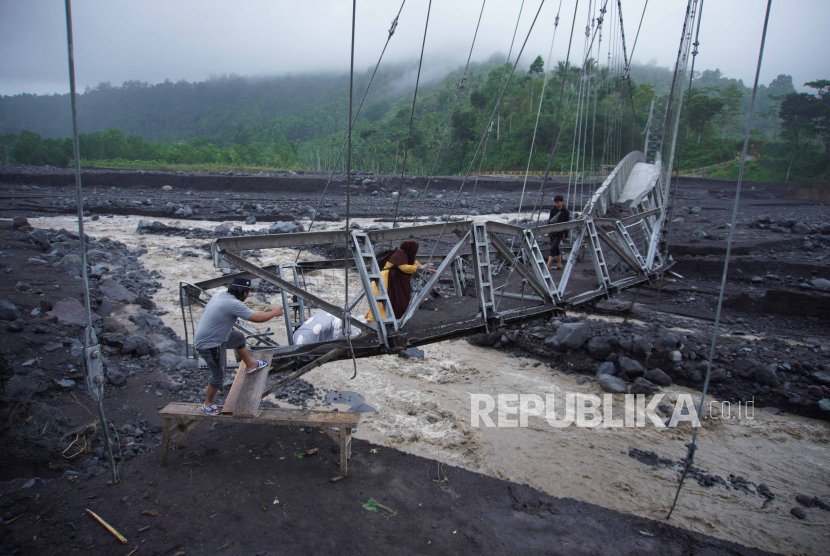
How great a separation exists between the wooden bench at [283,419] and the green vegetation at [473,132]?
5.05 meters

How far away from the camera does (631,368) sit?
7.38m

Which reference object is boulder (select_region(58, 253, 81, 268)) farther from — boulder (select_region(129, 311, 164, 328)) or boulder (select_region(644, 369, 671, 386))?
boulder (select_region(644, 369, 671, 386))

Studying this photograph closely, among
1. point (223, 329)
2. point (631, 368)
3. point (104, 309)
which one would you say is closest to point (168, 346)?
point (104, 309)

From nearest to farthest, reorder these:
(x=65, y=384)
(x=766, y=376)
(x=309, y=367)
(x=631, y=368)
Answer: (x=309, y=367)
(x=65, y=384)
(x=766, y=376)
(x=631, y=368)

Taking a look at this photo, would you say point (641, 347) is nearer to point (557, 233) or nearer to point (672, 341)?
point (672, 341)

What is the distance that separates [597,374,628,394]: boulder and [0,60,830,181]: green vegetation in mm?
4161

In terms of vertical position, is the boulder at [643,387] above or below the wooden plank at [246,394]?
below

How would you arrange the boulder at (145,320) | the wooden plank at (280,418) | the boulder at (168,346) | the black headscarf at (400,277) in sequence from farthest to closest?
the boulder at (145,320) → the boulder at (168,346) → the black headscarf at (400,277) → the wooden plank at (280,418)

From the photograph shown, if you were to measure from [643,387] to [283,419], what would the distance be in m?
5.67

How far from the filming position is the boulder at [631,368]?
24.2ft

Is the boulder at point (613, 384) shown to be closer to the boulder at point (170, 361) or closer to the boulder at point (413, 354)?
the boulder at point (413, 354)

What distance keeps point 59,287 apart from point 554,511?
8.64 meters

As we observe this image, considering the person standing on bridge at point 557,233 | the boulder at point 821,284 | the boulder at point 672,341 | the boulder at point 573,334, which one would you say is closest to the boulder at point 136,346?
the boulder at point 573,334

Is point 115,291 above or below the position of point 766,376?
above
